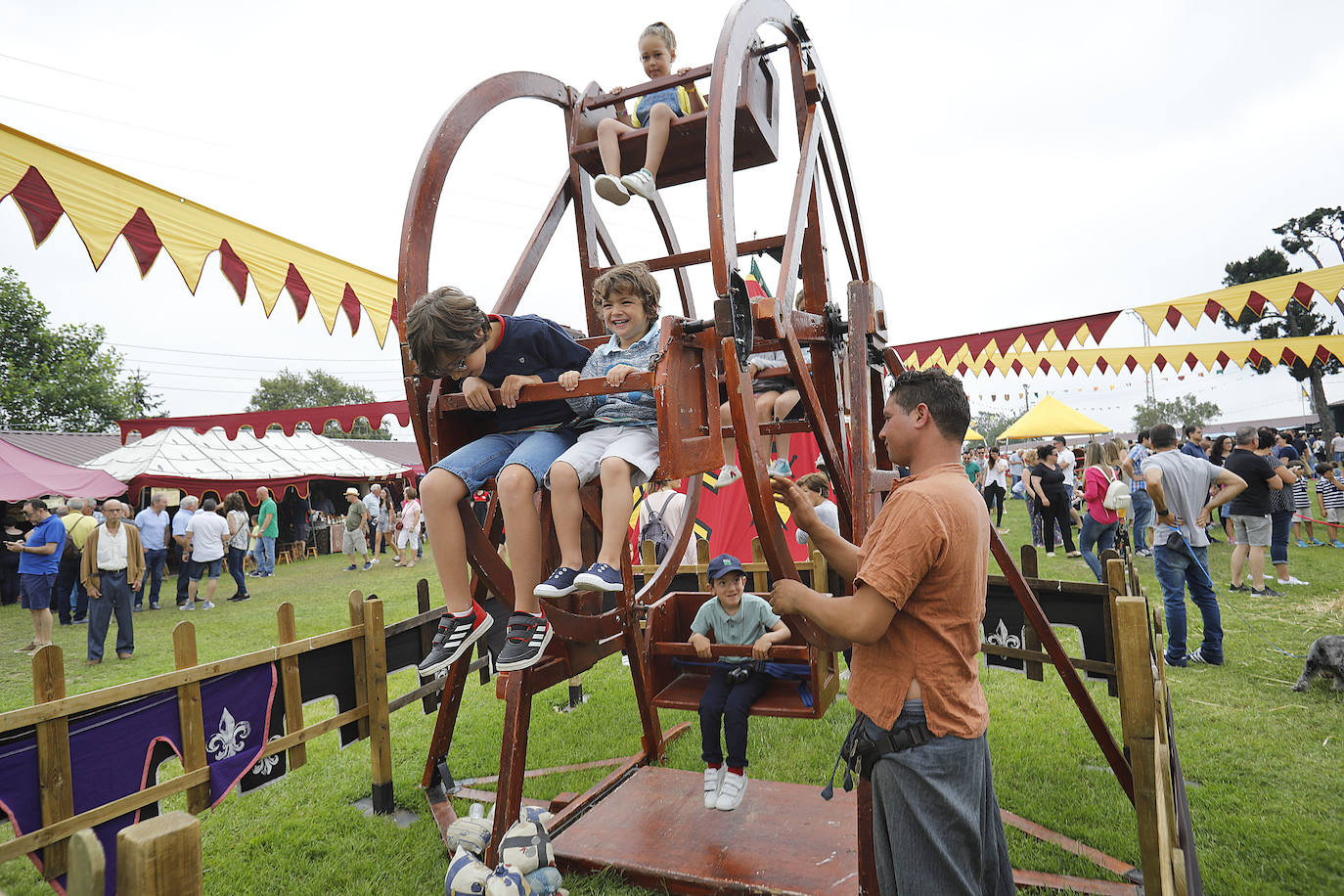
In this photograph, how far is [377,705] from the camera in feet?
14.4

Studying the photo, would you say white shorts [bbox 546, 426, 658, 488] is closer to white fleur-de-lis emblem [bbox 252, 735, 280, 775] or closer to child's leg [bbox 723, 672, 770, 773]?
child's leg [bbox 723, 672, 770, 773]

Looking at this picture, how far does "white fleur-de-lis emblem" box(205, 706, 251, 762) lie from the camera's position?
3.51 metres

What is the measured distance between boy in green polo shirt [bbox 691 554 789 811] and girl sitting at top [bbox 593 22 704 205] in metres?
2.34

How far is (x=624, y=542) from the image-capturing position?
2.87 metres

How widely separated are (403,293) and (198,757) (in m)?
2.49

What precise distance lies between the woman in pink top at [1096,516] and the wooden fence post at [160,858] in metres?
9.79

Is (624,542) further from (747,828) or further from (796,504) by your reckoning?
(747,828)

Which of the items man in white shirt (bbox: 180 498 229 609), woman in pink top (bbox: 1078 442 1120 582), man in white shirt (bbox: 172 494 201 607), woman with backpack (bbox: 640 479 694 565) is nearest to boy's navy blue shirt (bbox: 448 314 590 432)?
woman with backpack (bbox: 640 479 694 565)

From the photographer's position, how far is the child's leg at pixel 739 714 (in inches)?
157

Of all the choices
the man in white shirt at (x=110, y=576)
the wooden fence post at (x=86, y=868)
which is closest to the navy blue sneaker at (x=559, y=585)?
the wooden fence post at (x=86, y=868)

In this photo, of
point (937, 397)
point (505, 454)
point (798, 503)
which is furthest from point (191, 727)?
point (937, 397)

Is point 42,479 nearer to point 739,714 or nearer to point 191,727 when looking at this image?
point 191,727

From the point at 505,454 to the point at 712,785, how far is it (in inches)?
91.4

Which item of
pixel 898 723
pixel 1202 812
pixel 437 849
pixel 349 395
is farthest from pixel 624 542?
pixel 349 395
